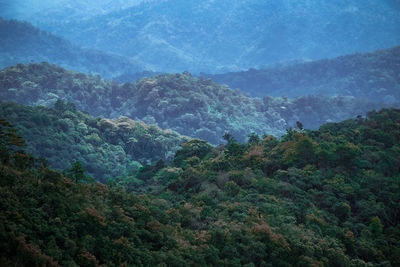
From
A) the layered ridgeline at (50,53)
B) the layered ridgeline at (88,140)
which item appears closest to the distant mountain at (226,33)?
the layered ridgeline at (50,53)

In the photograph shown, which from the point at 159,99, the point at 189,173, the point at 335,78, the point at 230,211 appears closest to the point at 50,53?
the point at 159,99

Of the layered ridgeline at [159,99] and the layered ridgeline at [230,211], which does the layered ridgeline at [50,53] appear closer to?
the layered ridgeline at [159,99]

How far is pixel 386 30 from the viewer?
18600 centimetres

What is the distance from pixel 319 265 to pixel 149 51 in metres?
167

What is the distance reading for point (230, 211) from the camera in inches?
786

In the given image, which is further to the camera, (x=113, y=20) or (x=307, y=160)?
(x=113, y=20)

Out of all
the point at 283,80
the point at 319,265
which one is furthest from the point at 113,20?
the point at 319,265

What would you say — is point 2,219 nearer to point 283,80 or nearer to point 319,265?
point 319,265

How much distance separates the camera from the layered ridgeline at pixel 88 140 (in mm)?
43844

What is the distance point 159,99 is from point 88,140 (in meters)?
36.6

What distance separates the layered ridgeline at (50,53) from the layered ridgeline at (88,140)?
8027cm

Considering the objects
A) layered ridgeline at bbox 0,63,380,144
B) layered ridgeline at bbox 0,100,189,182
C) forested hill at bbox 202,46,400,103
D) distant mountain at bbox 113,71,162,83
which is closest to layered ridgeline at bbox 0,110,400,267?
layered ridgeline at bbox 0,100,189,182

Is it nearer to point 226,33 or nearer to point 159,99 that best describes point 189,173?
point 159,99

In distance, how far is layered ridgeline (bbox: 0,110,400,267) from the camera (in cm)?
1225
